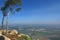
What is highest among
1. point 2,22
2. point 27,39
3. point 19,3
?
point 19,3

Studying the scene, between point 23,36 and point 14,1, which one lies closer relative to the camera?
point 23,36

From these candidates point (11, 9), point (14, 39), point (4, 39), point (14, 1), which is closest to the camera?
point (4, 39)

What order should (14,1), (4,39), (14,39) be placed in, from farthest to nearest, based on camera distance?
(14,1) → (14,39) → (4,39)

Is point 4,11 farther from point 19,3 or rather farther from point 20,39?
point 20,39

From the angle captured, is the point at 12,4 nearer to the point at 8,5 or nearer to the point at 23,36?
the point at 8,5

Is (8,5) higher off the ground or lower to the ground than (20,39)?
higher

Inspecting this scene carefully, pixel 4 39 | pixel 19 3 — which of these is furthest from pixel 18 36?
pixel 19 3

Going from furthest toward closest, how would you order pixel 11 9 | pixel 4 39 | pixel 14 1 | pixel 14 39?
pixel 11 9
pixel 14 1
pixel 14 39
pixel 4 39

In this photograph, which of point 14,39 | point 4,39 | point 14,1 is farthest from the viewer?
point 14,1

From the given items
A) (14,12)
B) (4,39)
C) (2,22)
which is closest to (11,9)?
(14,12)
